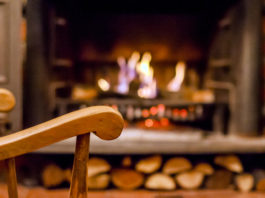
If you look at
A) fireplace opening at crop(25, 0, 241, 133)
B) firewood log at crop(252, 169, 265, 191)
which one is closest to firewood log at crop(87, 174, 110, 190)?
fireplace opening at crop(25, 0, 241, 133)

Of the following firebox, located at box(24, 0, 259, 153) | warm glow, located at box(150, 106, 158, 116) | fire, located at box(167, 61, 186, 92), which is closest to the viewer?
firebox, located at box(24, 0, 259, 153)

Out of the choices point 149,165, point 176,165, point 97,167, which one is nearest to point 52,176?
point 97,167

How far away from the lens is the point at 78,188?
635 mm

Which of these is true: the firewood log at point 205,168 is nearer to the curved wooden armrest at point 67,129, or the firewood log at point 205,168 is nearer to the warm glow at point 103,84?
the warm glow at point 103,84

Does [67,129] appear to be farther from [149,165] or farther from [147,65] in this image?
[147,65]

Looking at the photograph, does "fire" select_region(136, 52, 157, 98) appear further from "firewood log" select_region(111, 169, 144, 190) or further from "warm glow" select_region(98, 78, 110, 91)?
"firewood log" select_region(111, 169, 144, 190)

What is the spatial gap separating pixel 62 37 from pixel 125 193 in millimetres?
1137

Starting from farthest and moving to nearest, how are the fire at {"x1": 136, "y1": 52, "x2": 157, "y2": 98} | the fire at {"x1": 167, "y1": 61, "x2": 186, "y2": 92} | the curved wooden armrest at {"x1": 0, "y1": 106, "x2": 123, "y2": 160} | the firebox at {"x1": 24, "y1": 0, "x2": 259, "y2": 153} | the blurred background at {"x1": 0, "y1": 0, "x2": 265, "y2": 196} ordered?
1. the fire at {"x1": 167, "y1": 61, "x2": 186, "y2": 92}
2. the fire at {"x1": 136, "y1": 52, "x2": 157, "y2": 98}
3. the firebox at {"x1": 24, "y1": 0, "x2": 259, "y2": 153}
4. the blurred background at {"x1": 0, "y1": 0, "x2": 265, "y2": 196}
5. the curved wooden armrest at {"x1": 0, "y1": 106, "x2": 123, "y2": 160}

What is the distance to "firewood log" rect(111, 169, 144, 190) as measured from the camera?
2.06 metres

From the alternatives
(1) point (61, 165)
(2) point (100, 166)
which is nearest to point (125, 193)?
(2) point (100, 166)

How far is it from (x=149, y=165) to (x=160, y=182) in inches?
4.9

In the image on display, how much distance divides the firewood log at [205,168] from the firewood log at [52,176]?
0.84 meters

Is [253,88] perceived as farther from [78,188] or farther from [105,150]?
[78,188]

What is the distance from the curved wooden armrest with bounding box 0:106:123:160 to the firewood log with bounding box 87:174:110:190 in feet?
4.80
